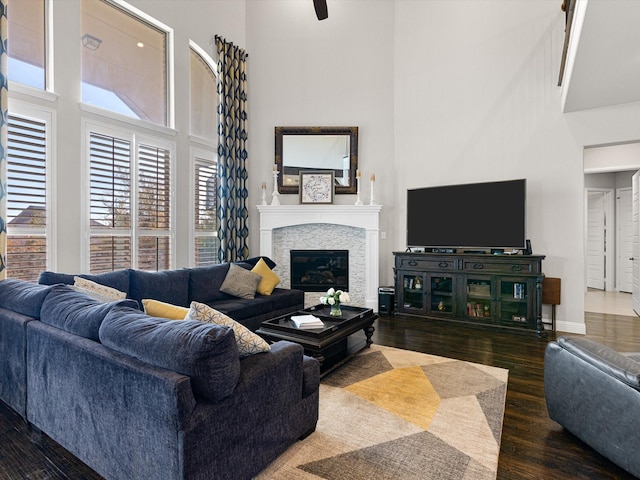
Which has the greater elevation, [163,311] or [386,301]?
[163,311]

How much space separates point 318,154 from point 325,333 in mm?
3726

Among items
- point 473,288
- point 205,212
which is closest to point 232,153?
point 205,212

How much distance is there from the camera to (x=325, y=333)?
9.53 feet

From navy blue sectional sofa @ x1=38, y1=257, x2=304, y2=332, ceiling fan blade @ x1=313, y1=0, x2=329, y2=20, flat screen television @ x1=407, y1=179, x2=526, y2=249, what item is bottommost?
navy blue sectional sofa @ x1=38, y1=257, x2=304, y2=332

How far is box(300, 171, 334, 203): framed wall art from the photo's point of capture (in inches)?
228

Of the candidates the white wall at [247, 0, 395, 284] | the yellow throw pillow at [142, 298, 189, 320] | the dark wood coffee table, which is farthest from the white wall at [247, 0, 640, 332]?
the yellow throw pillow at [142, 298, 189, 320]

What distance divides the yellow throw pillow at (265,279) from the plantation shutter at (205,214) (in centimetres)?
102

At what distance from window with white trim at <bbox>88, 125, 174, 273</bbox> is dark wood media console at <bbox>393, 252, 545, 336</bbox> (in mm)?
3445

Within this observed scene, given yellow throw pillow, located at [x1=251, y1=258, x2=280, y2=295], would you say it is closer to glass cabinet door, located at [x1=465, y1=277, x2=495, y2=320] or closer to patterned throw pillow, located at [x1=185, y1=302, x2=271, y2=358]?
glass cabinet door, located at [x1=465, y1=277, x2=495, y2=320]

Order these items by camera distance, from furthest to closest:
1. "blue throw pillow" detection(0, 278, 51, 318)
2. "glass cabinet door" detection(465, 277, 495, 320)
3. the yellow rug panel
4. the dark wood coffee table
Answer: "glass cabinet door" detection(465, 277, 495, 320)
the dark wood coffee table
the yellow rug panel
"blue throw pillow" detection(0, 278, 51, 318)

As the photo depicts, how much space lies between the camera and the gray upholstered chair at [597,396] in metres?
1.74

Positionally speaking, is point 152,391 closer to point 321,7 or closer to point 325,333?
point 325,333

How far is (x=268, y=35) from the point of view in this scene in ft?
19.6

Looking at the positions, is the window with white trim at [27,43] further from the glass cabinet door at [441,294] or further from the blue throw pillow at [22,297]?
the glass cabinet door at [441,294]
